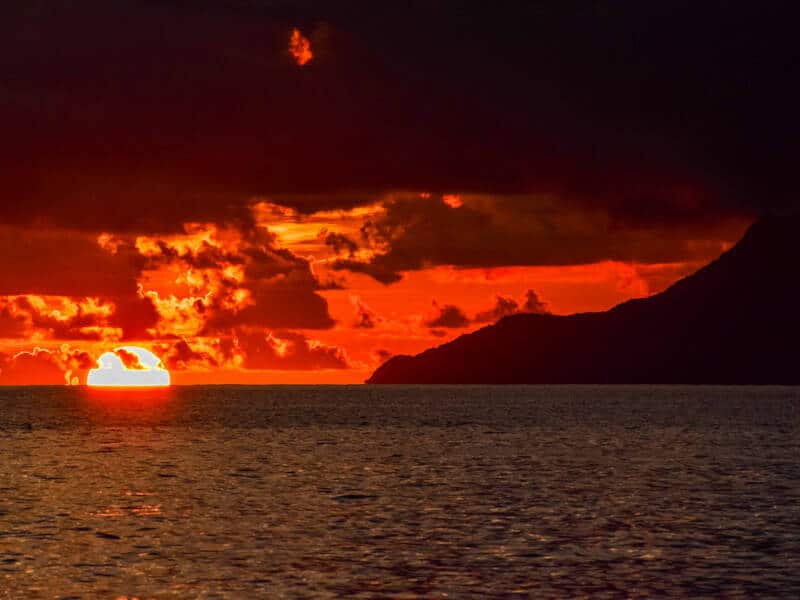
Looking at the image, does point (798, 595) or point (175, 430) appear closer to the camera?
point (798, 595)

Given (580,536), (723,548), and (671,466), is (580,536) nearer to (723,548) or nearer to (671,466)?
(723,548)

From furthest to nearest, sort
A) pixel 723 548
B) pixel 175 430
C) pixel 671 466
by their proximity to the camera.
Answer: pixel 175 430
pixel 671 466
pixel 723 548

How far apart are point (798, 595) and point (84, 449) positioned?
10097cm

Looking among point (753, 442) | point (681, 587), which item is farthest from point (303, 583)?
point (753, 442)

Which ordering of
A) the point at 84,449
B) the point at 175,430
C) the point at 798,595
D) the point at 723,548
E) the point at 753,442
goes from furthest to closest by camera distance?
1. the point at 175,430
2. the point at 753,442
3. the point at 84,449
4. the point at 723,548
5. the point at 798,595

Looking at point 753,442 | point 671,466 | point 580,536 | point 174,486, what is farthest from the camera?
point 753,442

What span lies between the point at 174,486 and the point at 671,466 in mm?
40404

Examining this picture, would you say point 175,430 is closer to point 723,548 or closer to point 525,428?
point 525,428

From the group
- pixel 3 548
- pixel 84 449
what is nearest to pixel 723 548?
pixel 3 548

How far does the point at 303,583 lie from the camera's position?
46.7 metres

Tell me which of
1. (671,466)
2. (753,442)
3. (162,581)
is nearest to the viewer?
(162,581)

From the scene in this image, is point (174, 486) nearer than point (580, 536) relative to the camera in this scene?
No

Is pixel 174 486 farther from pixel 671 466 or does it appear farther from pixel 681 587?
pixel 681 587

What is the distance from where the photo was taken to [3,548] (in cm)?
5594
